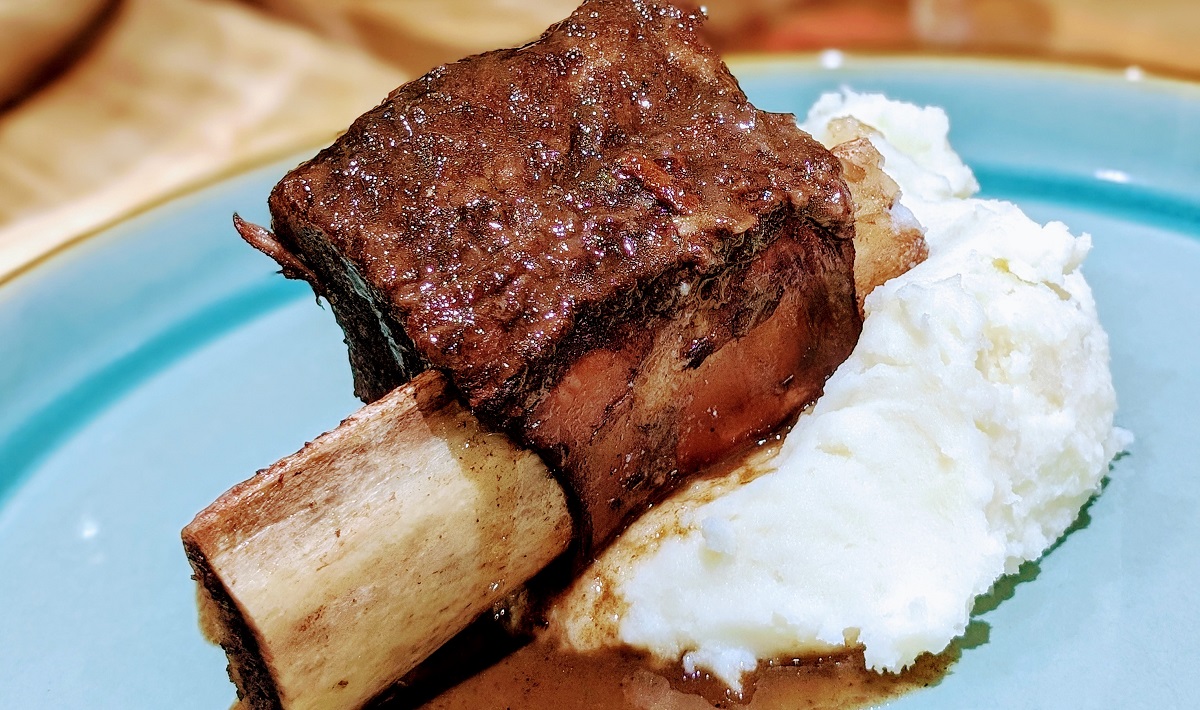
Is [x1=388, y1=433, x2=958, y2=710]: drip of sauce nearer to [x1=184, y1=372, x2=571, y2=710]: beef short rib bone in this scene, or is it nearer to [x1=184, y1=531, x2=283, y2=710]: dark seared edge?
[x1=184, y1=372, x2=571, y2=710]: beef short rib bone

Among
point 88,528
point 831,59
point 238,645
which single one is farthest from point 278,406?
point 831,59

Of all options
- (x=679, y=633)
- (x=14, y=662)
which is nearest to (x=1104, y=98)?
(x=679, y=633)

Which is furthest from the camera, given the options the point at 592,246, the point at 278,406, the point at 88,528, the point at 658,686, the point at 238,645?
the point at 278,406

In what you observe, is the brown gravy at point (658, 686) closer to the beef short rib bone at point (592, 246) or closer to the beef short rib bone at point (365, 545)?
the beef short rib bone at point (365, 545)

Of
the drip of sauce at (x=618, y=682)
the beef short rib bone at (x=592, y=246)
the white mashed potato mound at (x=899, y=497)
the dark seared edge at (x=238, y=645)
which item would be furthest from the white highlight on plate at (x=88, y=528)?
the white mashed potato mound at (x=899, y=497)

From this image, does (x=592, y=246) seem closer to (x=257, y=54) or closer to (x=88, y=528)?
(x=88, y=528)

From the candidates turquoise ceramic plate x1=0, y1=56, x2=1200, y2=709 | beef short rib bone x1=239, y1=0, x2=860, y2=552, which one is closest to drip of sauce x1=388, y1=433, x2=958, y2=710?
turquoise ceramic plate x1=0, y1=56, x2=1200, y2=709
